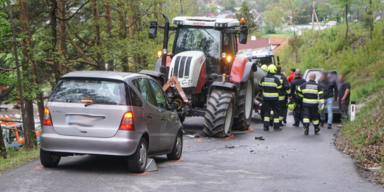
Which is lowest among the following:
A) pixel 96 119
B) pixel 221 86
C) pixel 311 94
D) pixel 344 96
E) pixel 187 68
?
pixel 344 96

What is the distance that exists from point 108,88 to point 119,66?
17532 millimetres

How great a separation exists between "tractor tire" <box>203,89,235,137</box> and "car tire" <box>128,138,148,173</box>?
575 cm

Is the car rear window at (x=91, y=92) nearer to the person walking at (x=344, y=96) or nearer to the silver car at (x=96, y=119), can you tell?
the silver car at (x=96, y=119)

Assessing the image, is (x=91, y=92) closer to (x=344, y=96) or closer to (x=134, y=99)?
(x=134, y=99)

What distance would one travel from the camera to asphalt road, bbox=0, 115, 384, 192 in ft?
26.2

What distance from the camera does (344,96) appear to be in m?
19.3

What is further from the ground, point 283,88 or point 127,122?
point 127,122

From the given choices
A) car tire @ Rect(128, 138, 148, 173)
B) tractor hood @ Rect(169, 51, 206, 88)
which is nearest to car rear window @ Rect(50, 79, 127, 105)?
car tire @ Rect(128, 138, 148, 173)

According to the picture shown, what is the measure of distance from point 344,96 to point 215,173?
Result: 1090cm

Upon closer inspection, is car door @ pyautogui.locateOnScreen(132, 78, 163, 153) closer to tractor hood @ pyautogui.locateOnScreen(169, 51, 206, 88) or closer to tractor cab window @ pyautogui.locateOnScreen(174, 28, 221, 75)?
tractor hood @ pyautogui.locateOnScreen(169, 51, 206, 88)

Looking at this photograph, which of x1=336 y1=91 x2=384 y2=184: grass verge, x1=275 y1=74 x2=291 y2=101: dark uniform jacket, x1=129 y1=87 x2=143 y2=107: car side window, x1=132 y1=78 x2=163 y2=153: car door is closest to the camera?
x1=129 y1=87 x2=143 y2=107: car side window

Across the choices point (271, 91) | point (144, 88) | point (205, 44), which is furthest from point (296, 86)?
point (144, 88)

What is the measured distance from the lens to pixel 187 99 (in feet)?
50.9

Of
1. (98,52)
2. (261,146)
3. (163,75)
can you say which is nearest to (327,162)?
(261,146)
